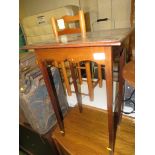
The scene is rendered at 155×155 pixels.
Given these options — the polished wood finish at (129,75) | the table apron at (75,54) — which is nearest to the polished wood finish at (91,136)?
the polished wood finish at (129,75)

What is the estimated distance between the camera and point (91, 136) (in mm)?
1217

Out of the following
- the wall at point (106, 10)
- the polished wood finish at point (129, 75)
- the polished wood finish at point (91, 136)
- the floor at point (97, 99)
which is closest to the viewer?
the polished wood finish at point (129, 75)

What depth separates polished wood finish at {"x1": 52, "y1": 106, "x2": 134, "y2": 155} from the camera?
1.11 meters

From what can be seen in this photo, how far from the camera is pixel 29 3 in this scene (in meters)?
3.51

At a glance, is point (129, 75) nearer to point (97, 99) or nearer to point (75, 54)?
point (75, 54)

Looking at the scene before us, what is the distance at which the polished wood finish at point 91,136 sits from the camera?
111 centimetres

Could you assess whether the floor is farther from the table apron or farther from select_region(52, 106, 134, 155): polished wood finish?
the table apron

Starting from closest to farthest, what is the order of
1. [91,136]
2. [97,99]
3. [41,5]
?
[91,136] < [97,99] < [41,5]

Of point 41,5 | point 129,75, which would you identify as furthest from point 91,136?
point 41,5

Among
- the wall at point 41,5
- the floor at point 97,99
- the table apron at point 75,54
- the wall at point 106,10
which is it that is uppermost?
the wall at point 41,5

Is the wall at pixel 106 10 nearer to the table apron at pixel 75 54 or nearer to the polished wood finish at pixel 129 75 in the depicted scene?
the polished wood finish at pixel 129 75
